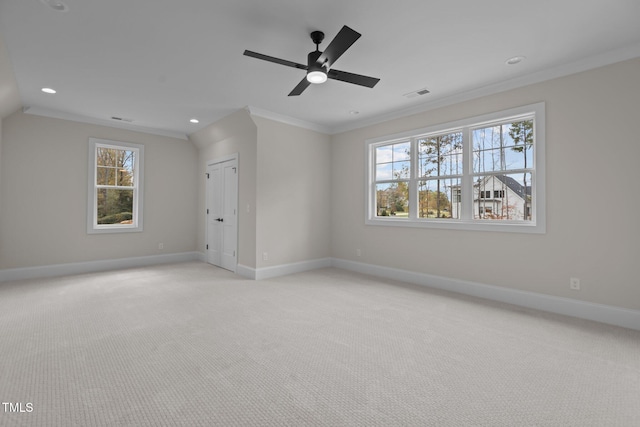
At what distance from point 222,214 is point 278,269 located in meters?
1.66

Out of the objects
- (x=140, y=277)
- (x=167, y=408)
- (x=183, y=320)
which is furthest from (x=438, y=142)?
(x=140, y=277)

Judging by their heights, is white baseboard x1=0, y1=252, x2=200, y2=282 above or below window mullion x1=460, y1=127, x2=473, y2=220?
below

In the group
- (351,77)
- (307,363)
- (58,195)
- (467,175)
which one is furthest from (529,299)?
(58,195)

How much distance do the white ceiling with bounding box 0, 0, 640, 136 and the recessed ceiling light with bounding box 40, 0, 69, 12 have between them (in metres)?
0.04

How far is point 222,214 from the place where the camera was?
5793 mm

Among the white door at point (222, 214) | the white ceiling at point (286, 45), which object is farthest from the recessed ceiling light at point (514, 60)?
the white door at point (222, 214)

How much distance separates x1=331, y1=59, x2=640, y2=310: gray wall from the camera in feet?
9.69

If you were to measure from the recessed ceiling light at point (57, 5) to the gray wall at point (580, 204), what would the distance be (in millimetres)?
4311

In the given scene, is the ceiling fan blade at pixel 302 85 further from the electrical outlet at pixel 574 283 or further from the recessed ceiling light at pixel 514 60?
the electrical outlet at pixel 574 283

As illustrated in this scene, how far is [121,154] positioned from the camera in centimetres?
574

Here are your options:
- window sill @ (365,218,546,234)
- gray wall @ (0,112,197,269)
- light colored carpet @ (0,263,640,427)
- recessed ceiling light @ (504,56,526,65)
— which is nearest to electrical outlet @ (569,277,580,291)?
light colored carpet @ (0,263,640,427)

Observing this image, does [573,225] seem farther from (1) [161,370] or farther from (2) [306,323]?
(1) [161,370]

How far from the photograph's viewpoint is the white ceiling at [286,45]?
235 cm

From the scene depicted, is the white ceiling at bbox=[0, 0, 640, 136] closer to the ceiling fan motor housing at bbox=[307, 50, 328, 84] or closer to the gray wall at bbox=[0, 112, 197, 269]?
the ceiling fan motor housing at bbox=[307, 50, 328, 84]
